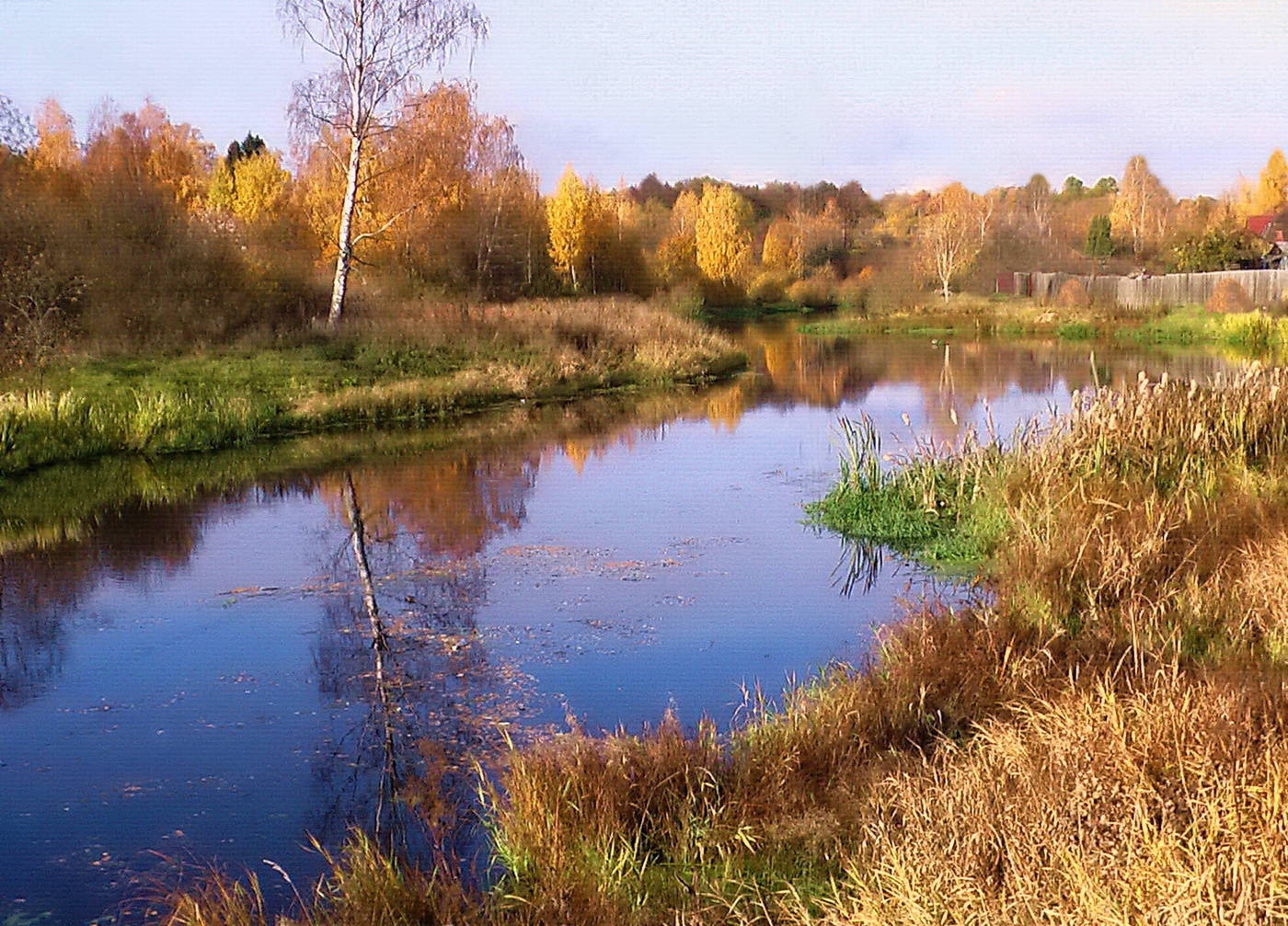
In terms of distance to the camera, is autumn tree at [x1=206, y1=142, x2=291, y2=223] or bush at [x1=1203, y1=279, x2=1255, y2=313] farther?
autumn tree at [x1=206, y1=142, x2=291, y2=223]

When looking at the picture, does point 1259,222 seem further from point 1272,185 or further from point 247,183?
point 247,183

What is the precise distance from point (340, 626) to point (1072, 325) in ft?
127

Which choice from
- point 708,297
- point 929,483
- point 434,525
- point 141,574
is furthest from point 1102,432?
point 708,297

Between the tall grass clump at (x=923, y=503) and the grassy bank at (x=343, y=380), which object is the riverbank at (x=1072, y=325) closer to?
the grassy bank at (x=343, y=380)

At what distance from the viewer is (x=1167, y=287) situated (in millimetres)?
44656

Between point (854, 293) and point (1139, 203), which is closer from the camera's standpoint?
point (854, 293)

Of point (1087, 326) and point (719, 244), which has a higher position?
point (719, 244)

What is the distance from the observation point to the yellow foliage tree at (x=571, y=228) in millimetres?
44312

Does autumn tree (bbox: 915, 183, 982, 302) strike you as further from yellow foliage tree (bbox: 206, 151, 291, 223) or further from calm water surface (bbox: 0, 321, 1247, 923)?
calm water surface (bbox: 0, 321, 1247, 923)

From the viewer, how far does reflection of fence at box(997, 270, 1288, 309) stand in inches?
1575

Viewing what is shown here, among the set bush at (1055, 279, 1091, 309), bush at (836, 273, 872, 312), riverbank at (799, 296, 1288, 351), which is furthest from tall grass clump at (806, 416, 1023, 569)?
bush at (836, 273, 872, 312)

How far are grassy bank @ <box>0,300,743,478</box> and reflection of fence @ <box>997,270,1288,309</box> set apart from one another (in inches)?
906

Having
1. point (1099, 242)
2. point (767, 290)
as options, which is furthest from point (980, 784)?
point (1099, 242)

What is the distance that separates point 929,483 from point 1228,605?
4.37m
